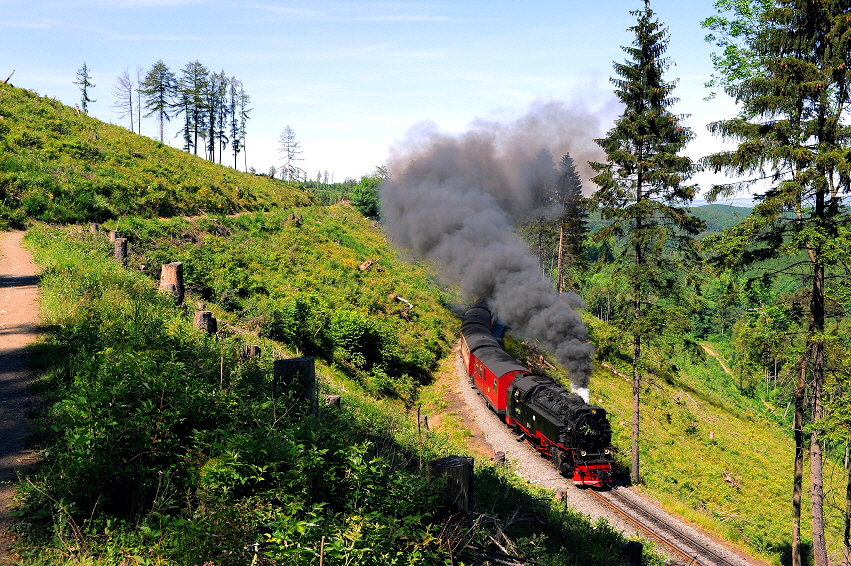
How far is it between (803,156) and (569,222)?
33.8 meters

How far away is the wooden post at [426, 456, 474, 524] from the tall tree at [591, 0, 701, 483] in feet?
52.4

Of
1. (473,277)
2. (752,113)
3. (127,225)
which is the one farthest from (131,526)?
(473,277)

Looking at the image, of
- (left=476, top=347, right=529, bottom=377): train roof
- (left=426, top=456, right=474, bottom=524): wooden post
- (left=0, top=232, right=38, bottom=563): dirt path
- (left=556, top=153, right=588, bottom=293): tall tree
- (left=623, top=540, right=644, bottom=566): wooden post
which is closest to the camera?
(left=426, top=456, right=474, bottom=524): wooden post

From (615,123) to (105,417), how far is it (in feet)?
63.3

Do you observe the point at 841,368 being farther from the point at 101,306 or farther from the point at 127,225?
the point at 127,225

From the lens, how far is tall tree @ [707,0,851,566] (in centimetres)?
1103

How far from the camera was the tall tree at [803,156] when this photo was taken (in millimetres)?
11031

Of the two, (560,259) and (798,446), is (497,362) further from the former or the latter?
(560,259)

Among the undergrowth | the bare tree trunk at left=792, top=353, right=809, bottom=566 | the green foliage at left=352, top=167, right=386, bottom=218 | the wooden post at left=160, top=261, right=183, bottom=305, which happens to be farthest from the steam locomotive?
the green foliage at left=352, top=167, right=386, bottom=218

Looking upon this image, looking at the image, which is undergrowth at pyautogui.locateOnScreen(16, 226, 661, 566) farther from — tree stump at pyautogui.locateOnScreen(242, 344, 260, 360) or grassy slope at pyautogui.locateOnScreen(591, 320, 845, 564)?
grassy slope at pyautogui.locateOnScreen(591, 320, 845, 564)

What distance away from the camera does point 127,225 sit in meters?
21.6

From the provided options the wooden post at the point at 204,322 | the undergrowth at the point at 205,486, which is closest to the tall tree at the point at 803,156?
the undergrowth at the point at 205,486

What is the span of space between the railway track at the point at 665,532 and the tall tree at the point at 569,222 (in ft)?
89.0

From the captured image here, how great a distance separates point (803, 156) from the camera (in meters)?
11.1
